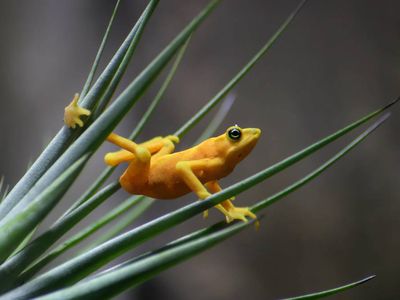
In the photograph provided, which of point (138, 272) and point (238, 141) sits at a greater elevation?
point (238, 141)

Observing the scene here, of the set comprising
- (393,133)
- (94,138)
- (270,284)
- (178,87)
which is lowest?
(94,138)

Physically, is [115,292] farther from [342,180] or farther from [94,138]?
[342,180]

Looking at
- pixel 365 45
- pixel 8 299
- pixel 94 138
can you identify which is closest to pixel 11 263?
pixel 8 299

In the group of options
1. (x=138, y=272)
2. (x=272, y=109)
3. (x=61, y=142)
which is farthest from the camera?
(x=272, y=109)

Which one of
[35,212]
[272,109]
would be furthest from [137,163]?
[272,109]

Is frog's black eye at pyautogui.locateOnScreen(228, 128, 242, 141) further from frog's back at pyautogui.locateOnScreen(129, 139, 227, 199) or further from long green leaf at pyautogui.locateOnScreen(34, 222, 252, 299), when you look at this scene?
long green leaf at pyautogui.locateOnScreen(34, 222, 252, 299)

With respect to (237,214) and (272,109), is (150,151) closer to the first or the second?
(237,214)

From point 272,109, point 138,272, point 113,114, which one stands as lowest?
point 138,272

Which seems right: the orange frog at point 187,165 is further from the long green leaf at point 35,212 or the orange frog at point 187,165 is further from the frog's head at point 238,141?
the long green leaf at point 35,212
